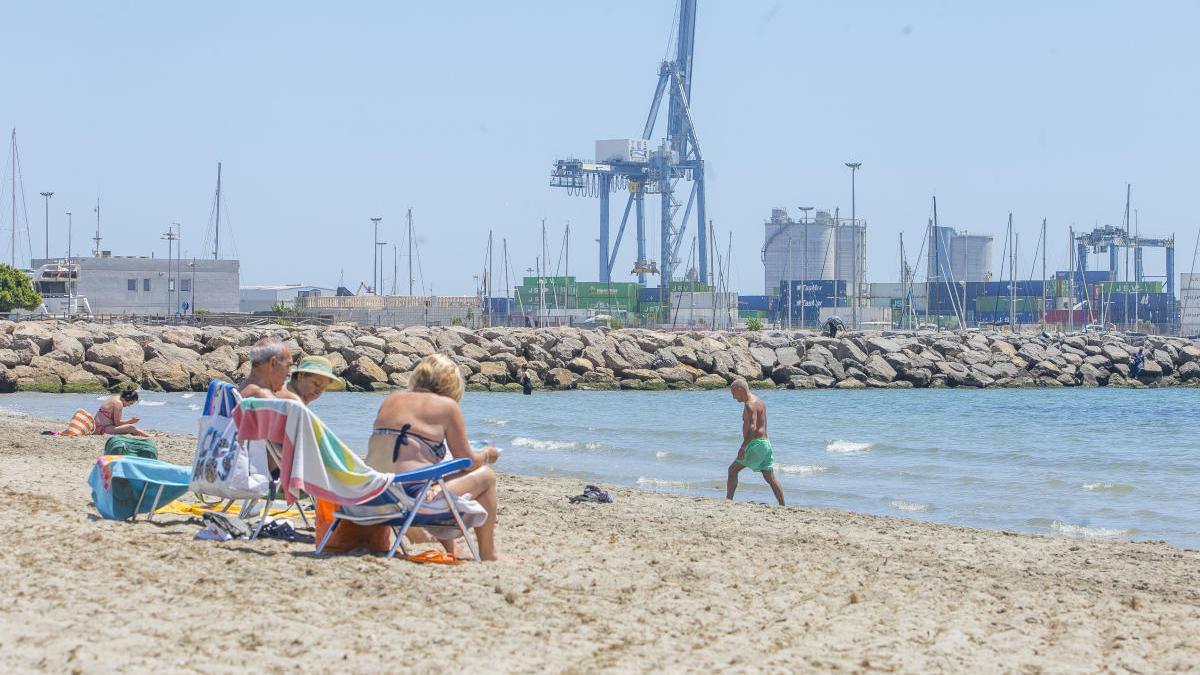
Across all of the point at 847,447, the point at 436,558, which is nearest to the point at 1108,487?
the point at 847,447

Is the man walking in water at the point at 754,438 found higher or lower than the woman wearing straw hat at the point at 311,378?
lower

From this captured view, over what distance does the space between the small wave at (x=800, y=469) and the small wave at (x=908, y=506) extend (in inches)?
104

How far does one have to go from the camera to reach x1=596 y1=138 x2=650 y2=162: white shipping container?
10575cm

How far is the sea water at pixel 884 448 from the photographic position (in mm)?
12430

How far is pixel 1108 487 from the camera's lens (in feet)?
46.4

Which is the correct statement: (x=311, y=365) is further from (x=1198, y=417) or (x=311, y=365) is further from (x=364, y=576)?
(x=1198, y=417)

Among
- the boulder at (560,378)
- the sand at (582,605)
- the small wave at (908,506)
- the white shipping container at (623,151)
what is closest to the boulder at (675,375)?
the boulder at (560,378)

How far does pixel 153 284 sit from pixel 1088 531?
193 ft

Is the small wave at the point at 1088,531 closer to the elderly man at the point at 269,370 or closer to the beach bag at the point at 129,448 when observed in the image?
the elderly man at the point at 269,370

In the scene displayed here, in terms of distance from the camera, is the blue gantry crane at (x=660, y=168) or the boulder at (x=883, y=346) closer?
the boulder at (x=883, y=346)

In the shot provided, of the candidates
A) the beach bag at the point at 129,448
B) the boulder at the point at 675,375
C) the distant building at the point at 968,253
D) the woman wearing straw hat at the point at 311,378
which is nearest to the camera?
the woman wearing straw hat at the point at 311,378

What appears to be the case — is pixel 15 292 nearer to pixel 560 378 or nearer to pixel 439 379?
pixel 560 378

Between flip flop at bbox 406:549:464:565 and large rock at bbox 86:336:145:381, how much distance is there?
27.6 m

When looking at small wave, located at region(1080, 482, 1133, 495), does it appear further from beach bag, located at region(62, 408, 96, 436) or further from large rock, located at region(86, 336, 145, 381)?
large rock, located at region(86, 336, 145, 381)
